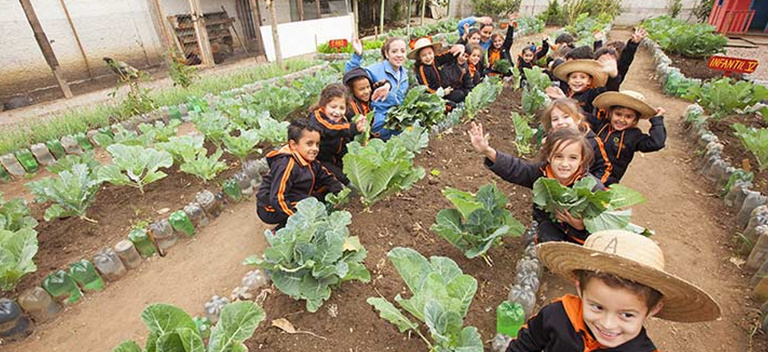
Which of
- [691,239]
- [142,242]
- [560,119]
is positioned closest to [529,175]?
[560,119]

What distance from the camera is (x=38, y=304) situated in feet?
8.63

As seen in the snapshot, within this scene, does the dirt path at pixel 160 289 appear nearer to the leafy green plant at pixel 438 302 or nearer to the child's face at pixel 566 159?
the leafy green plant at pixel 438 302

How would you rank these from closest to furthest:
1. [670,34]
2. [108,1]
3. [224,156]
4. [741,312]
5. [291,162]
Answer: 1. [741,312]
2. [291,162]
3. [224,156]
4. [108,1]
5. [670,34]

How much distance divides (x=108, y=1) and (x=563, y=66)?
914 cm

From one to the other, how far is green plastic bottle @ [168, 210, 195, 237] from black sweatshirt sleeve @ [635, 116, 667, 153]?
408 centimetres

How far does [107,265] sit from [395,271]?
7.91 feet

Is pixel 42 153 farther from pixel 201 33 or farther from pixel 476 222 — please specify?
pixel 476 222

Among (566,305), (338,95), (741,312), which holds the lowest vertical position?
(741,312)

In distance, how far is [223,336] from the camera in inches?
59.9

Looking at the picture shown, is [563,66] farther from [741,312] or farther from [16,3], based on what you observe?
[16,3]

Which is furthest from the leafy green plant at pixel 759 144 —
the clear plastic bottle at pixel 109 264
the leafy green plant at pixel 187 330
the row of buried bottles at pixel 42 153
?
the row of buried bottles at pixel 42 153

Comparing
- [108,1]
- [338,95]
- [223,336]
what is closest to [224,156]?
[338,95]

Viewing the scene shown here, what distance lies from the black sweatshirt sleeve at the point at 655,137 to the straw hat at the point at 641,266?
2.09m

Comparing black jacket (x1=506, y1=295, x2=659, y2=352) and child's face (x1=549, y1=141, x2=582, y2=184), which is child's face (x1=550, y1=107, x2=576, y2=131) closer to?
child's face (x1=549, y1=141, x2=582, y2=184)
